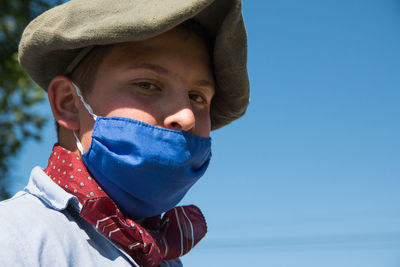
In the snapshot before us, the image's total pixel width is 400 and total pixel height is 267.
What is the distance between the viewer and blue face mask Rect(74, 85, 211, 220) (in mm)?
1570

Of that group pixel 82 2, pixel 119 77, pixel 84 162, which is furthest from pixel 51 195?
pixel 82 2

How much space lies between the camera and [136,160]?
1563 millimetres

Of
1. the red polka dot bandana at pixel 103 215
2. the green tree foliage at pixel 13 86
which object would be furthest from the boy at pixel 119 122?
the green tree foliage at pixel 13 86

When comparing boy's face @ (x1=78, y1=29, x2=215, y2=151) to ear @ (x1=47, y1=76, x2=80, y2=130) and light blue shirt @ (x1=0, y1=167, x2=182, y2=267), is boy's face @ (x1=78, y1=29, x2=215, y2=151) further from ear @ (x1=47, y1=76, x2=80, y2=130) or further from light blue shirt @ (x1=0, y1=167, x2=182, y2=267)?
light blue shirt @ (x1=0, y1=167, x2=182, y2=267)

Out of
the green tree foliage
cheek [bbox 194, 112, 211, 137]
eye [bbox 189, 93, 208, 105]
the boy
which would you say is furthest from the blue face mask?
the green tree foliage

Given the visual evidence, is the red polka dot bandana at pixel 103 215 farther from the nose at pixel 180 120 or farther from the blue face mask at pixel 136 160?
the nose at pixel 180 120

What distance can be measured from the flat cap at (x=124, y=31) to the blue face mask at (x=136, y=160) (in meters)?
0.31

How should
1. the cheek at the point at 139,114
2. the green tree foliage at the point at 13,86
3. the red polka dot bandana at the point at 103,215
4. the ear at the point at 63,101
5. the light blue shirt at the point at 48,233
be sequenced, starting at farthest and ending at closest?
the green tree foliage at the point at 13,86 → the ear at the point at 63,101 → the cheek at the point at 139,114 → the red polka dot bandana at the point at 103,215 → the light blue shirt at the point at 48,233

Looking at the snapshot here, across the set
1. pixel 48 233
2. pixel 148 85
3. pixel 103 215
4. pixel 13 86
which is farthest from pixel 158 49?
pixel 13 86

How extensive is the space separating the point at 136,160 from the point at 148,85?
300 millimetres

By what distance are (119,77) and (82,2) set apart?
0.34 meters

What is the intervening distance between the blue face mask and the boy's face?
0.05 metres

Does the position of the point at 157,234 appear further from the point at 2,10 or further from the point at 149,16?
the point at 2,10

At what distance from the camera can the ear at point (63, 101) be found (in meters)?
1.77
